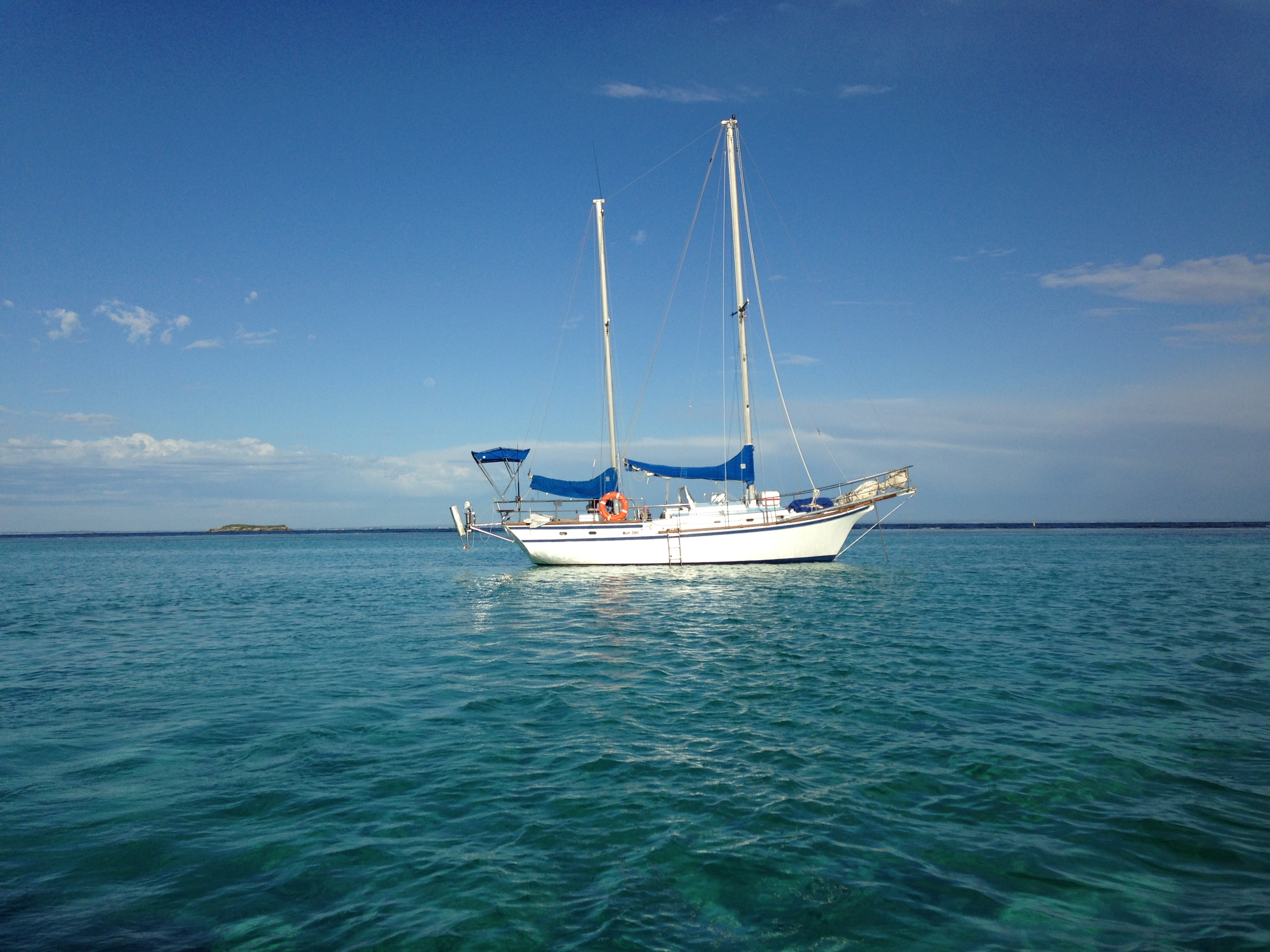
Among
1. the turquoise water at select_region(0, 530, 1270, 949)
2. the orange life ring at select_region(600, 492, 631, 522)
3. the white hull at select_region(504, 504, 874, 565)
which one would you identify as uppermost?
the orange life ring at select_region(600, 492, 631, 522)

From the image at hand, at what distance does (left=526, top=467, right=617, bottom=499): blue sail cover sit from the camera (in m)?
39.8

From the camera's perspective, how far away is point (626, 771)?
8.30 m

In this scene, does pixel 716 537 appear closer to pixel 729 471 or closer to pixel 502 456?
pixel 729 471

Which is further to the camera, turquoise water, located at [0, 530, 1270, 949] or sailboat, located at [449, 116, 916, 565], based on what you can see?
sailboat, located at [449, 116, 916, 565]

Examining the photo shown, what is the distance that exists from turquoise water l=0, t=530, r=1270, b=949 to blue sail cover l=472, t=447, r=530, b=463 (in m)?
22.3

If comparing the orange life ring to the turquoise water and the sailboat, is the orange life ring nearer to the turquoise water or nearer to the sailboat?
the sailboat

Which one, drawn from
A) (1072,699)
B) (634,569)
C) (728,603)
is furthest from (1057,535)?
(1072,699)

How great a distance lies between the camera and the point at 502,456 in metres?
41.2

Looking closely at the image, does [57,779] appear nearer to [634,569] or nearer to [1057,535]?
[634,569]

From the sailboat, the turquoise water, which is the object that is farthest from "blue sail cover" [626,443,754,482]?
the turquoise water

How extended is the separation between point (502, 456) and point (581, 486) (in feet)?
18.3

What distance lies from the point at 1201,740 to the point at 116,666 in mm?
21733

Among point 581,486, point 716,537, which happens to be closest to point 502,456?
point 581,486

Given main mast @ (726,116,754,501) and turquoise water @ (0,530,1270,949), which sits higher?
main mast @ (726,116,754,501)
